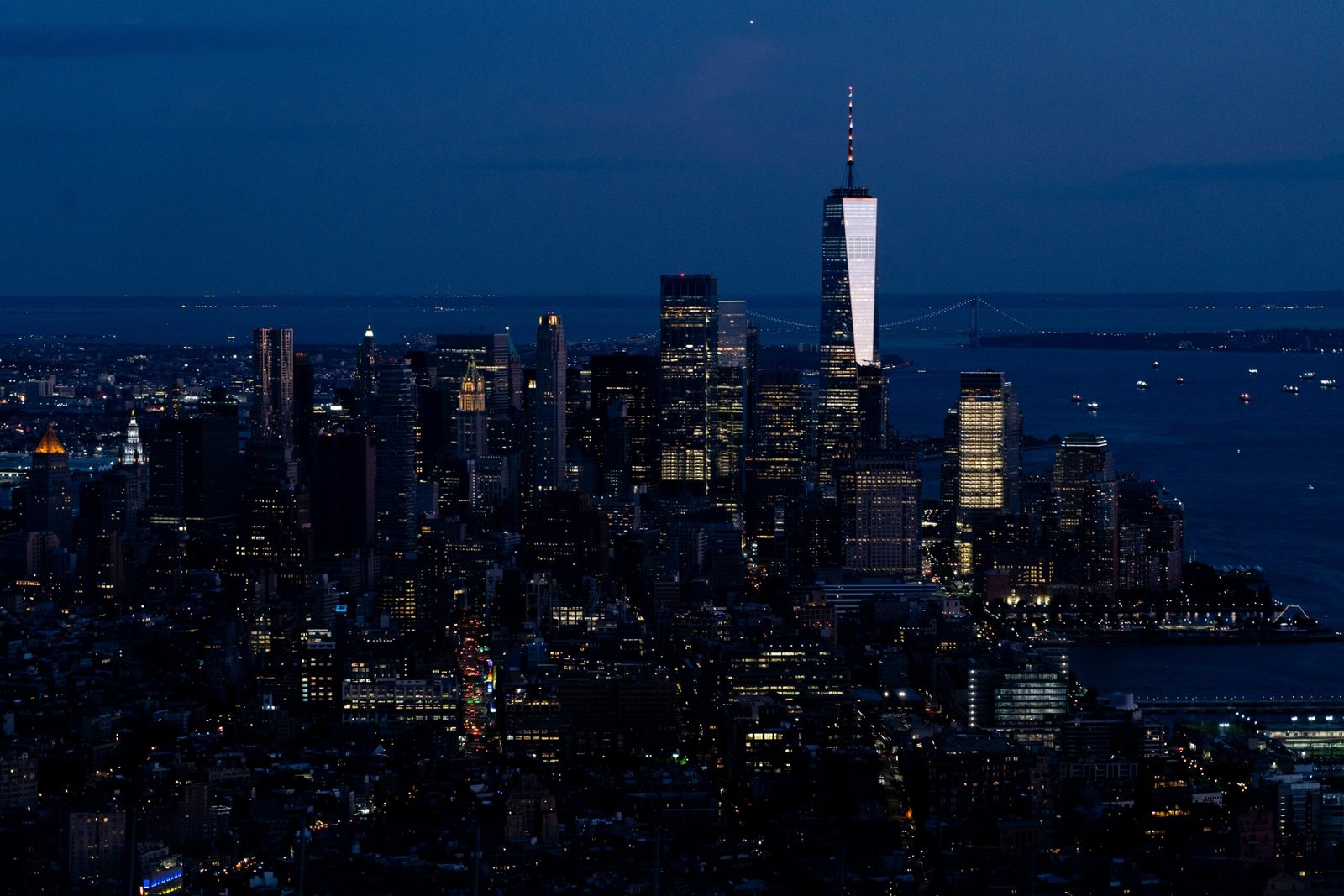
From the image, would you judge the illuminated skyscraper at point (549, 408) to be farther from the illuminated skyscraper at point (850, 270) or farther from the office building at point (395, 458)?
the illuminated skyscraper at point (850, 270)

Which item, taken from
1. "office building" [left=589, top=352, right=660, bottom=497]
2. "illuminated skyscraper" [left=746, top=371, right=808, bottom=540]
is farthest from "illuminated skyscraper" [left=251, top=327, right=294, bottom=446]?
"illuminated skyscraper" [left=746, top=371, right=808, bottom=540]

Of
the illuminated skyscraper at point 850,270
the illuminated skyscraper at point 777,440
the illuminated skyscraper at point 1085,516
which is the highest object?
the illuminated skyscraper at point 850,270

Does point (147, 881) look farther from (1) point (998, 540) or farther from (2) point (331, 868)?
(1) point (998, 540)

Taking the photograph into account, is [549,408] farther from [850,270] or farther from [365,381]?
[850,270]

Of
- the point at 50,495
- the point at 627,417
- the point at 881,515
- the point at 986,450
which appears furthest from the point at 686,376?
the point at 50,495

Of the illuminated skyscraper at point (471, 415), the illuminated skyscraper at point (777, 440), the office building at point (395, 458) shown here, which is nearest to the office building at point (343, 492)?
the office building at point (395, 458)

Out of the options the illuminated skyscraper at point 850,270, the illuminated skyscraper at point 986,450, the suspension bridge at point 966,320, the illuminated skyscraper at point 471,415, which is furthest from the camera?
the suspension bridge at point 966,320

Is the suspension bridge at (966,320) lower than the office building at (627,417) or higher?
higher

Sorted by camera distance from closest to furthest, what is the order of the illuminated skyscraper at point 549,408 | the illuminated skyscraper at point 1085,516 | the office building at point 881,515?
the illuminated skyscraper at point 1085,516, the office building at point 881,515, the illuminated skyscraper at point 549,408
